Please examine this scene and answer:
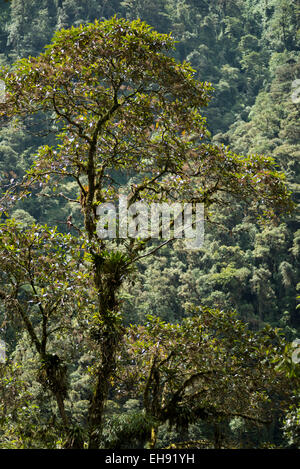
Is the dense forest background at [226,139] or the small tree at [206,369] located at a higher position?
the dense forest background at [226,139]

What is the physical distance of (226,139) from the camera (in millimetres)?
35312

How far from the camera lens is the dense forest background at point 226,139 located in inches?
981

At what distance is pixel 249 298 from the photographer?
2583 cm

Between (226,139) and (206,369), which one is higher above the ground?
(226,139)

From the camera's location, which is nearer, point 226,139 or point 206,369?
point 206,369

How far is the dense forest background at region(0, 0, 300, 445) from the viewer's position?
81.7 feet

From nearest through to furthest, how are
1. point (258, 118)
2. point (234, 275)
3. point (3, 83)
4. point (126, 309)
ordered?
point (3, 83), point (126, 309), point (234, 275), point (258, 118)

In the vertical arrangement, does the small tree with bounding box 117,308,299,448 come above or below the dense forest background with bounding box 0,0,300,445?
below

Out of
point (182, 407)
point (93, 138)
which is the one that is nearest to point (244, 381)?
point (182, 407)

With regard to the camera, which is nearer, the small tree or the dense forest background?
the small tree

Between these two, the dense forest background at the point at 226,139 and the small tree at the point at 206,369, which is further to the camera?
the dense forest background at the point at 226,139
